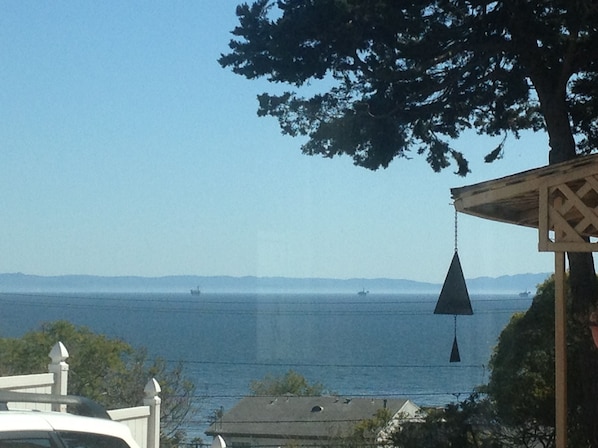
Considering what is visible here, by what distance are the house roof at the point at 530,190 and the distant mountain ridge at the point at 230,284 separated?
8288 millimetres

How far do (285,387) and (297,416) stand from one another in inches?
186

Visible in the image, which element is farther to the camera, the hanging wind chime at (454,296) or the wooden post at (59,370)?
the hanging wind chime at (454,296)

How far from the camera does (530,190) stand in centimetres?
658

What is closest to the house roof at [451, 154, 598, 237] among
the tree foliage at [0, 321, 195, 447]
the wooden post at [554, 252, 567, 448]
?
the wooden post at [554, 252, 567, 448]

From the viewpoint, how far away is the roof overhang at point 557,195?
621cm

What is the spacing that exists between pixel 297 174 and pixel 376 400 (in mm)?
6029

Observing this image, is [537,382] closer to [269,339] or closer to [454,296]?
[454,296]

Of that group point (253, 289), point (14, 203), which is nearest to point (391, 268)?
point (253, 289)

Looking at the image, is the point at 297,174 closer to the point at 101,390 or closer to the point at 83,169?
the point at 83,169

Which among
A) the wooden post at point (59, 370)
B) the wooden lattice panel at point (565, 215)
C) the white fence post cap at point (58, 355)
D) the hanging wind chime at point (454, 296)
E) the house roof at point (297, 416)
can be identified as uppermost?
the wooden lattice panel at point (565, 215)

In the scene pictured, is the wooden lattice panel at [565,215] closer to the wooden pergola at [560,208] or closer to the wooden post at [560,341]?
the wooden pergola at [560,208]

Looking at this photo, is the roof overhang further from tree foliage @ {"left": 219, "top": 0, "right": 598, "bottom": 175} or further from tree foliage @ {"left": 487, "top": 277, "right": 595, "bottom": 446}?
tree foliage @ {"left": 487, "top": 277, "right": 595, "bottom": 446}

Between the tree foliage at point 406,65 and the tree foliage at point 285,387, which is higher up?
the tree foliage at point 406,65

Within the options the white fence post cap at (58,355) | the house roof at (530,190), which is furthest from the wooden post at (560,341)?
the white fence post cap at (58,355)
